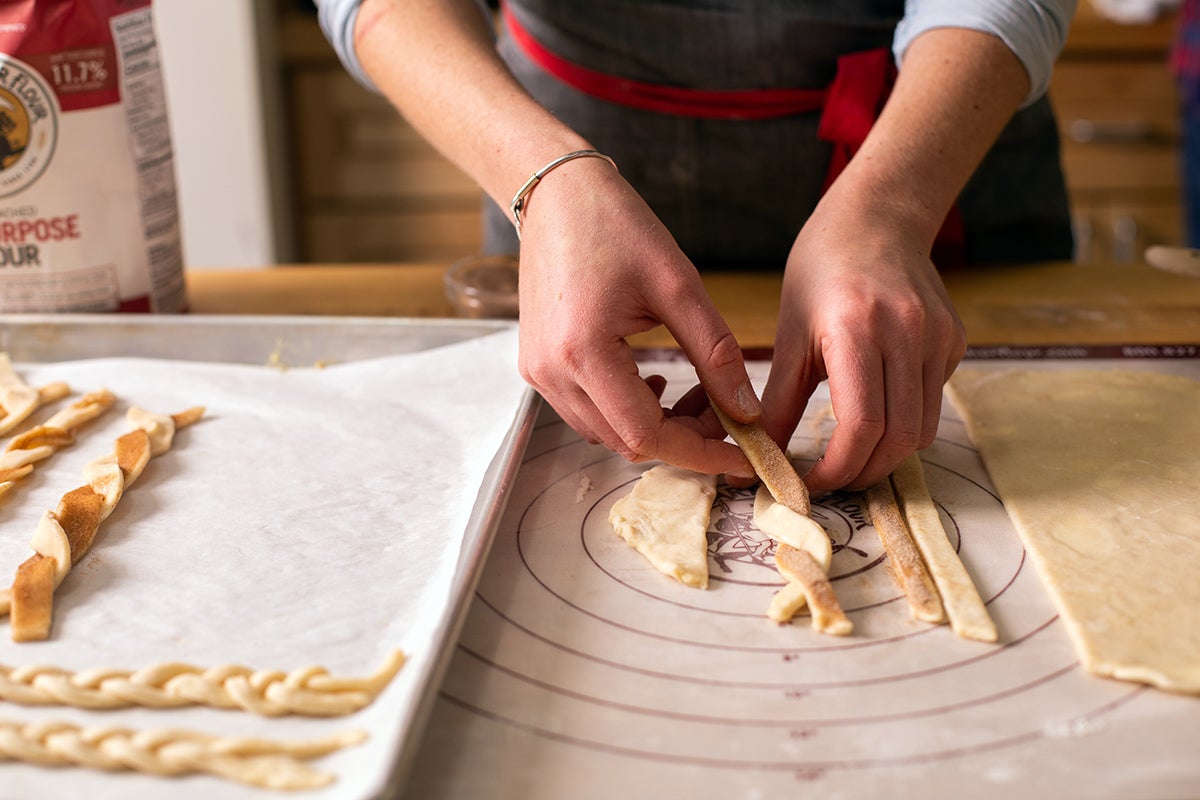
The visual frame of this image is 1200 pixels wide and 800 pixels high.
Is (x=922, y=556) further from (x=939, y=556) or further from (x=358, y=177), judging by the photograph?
(x=358, y=177)

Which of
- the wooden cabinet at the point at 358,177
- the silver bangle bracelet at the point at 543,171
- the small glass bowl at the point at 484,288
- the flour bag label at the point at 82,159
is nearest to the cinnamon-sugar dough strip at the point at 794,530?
the silver bangle bracelet at the point at 543,171

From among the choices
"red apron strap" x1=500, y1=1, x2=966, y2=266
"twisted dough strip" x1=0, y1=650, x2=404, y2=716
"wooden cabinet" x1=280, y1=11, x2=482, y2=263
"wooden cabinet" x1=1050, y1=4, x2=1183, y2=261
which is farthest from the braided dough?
"wooden cabinet" x1=1050, y1=4, x2=1183, y2=261

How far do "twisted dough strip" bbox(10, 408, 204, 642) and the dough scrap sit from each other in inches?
13.4

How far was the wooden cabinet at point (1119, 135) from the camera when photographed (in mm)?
2223

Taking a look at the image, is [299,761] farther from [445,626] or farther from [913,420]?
[913,420]

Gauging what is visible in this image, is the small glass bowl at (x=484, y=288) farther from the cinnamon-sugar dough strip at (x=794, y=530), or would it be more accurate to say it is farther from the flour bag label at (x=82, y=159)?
the cinnamon-sugar dough strip at (x=794, y=530)

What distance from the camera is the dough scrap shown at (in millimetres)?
650

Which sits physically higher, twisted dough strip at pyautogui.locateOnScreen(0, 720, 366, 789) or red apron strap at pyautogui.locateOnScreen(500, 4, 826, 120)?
red apron strap at pyautogui.locateOnScreen(500, 4, 826, 120)

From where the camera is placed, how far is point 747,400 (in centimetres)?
71

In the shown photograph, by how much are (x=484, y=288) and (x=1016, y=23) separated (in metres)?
0.54

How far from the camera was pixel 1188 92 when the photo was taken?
2006 mm

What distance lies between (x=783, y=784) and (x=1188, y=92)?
6.53ft

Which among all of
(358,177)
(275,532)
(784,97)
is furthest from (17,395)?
(358,177)

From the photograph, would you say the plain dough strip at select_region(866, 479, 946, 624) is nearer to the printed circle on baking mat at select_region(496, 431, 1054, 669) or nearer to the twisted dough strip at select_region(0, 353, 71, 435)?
the printed circle on baking mat at select_region(496, 431, 1054, 669)
